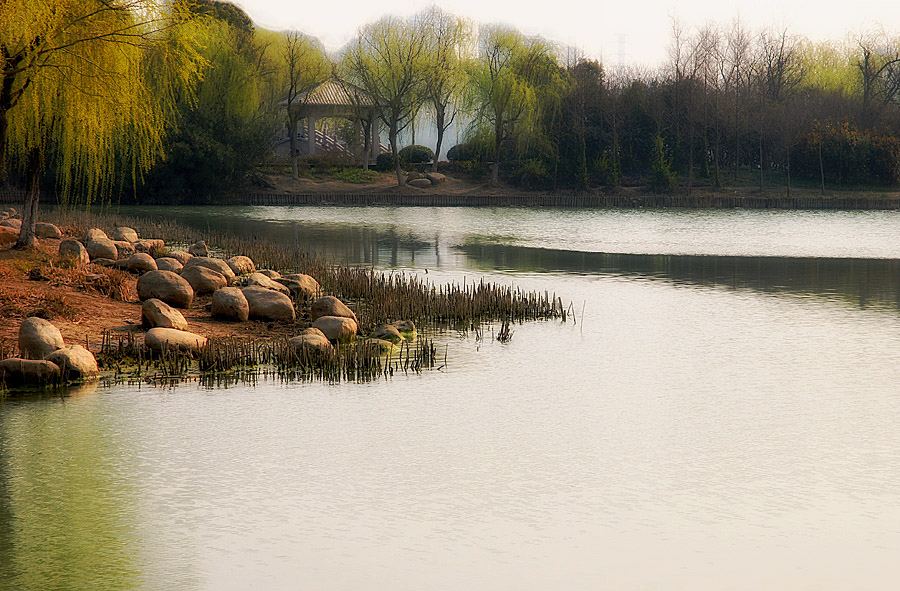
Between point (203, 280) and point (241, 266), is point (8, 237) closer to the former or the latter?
point (241, 266)

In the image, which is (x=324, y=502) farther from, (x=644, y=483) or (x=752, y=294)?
(x=752, y=294)

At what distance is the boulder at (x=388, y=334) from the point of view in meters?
12.8

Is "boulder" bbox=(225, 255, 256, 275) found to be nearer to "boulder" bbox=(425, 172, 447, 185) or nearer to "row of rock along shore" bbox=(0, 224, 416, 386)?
"row of rock along shore" bbox=(0, 224, 416, 386)

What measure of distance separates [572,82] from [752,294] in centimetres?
4268

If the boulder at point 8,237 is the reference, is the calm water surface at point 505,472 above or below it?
below

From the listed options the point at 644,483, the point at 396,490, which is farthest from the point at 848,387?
the point at 396,490

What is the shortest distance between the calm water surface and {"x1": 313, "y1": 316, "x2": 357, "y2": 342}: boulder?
4.22 feet

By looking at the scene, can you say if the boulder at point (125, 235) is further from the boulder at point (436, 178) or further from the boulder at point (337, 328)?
the boulder at point (436, 178)

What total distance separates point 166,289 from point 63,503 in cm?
732

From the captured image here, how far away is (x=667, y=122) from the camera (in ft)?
194

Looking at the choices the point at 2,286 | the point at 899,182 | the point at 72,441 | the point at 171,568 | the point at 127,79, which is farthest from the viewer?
the point at 899,182

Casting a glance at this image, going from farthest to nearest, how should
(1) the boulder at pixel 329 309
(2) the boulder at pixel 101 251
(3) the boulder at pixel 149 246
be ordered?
(3) the boulder at pixel 149 246 → (2) the boulder at pixel 101 251 → (1) the boulder at pixel 329 309

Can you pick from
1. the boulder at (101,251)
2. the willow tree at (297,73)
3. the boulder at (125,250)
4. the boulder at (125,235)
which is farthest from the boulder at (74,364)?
the willow tree at (297,73)

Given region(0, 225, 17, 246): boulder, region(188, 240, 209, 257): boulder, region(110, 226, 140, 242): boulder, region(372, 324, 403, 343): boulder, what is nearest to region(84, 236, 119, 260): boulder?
region(0, 225, 17, 246): boulder
